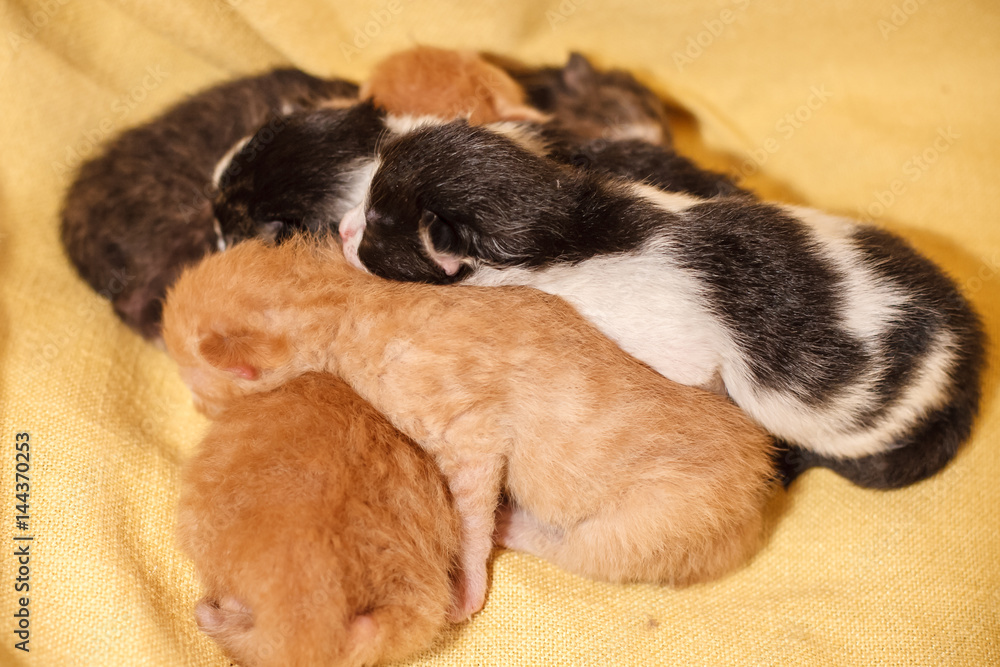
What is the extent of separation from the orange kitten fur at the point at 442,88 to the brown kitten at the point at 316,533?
4.17 ft

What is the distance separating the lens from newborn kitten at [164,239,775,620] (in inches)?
74.1

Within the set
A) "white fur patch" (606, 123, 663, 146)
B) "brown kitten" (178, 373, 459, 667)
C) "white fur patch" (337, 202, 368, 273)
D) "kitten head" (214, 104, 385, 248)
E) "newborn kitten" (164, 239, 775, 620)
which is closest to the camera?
"brown kitten" (178, 373, 459, 667)

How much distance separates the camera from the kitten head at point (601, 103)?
295 cm

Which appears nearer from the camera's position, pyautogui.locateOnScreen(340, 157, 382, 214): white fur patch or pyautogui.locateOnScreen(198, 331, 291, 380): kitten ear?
pyautogui.locateOnScreen(198, 331, 291, 380): kitten ear

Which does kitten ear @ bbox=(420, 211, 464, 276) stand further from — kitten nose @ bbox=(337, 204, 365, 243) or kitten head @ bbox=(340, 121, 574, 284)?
kitten nose @ bbox=(337, 204, 365, 243)

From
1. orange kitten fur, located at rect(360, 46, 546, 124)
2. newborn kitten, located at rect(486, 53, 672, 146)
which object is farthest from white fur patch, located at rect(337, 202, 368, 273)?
newborn kitten, located at rect(486, 53, 672, 146)

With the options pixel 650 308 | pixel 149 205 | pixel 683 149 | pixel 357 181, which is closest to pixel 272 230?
pixel 357 181

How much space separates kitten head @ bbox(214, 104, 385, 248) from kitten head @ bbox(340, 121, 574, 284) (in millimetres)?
307

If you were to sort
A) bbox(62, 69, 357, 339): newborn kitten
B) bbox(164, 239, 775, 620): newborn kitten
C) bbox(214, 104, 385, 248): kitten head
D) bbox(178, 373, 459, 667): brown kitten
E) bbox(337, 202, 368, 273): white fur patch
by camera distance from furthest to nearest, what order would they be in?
bbox(62, 69, 357, 339): newborn kitten, bbox(214, 104, 385, 248): kitten head, bbox(337, 202, 368, 273): white fur patch, bbox(164, 239, 775, 620): newborn kitten, bbox(178, 373, 459, 667): brown kitten

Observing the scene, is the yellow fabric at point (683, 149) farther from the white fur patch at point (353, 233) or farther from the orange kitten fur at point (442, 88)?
the white fur patch at point (353, 233)

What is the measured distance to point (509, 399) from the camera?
1.91 m

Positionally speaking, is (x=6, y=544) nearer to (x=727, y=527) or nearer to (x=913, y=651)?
(x=727, y=527)

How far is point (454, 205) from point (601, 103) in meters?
1.28

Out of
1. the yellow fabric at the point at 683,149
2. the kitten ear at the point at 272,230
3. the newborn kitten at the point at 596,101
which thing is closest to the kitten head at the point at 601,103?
the newborn kitten at the point at 596,101
